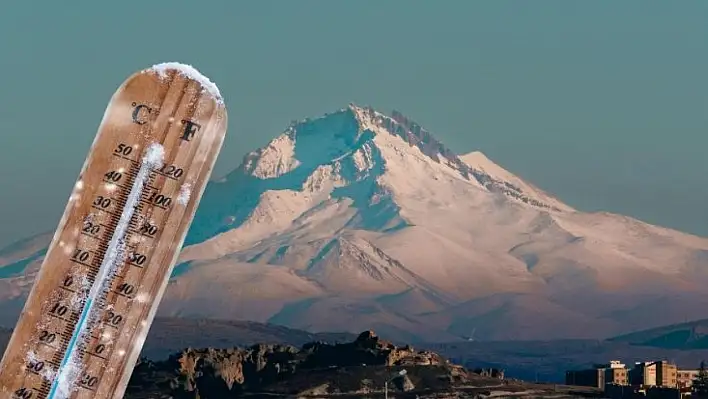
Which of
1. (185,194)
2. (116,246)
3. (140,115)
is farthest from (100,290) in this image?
(140,115)

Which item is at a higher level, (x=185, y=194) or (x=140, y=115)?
(x=140, y=115)

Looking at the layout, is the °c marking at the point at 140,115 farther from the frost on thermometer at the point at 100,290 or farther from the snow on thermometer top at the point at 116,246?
the frost on thermometer at the point at 100,290

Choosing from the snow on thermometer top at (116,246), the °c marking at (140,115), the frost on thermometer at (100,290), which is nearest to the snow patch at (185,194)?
the snow on thermometer top at (116,246)

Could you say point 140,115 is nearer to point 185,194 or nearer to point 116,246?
point 185,194

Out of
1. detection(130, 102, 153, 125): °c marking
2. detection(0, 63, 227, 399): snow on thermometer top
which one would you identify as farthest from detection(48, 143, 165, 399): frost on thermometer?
detection(130, 102, 153, 125): °c marking

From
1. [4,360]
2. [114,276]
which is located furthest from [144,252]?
[4,360]

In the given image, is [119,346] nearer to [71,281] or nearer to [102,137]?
[71,281]
